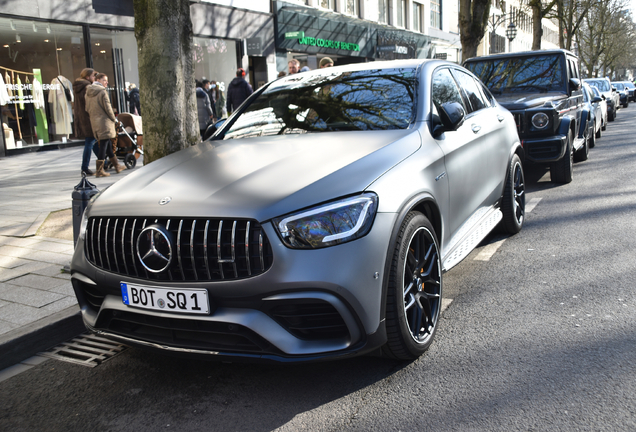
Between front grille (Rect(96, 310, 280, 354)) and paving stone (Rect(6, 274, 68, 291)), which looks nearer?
front grille (Rect(96, 310, 280, 354))

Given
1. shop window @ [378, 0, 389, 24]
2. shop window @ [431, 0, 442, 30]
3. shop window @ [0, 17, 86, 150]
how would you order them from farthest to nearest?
shop window @ [431, 0, 442, 30], shop window @ [378, 0, 389, 24], shop window @ [0, 17, 86, 150]

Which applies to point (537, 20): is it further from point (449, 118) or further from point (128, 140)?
point (449, 118)

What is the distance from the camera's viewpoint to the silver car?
8.63ft

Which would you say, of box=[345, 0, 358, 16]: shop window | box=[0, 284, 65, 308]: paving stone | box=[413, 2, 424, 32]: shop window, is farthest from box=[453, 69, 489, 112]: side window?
box=[413, 2, 424, 32]: shop window

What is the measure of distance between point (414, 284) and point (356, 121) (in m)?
1.23

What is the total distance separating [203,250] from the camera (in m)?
2.71

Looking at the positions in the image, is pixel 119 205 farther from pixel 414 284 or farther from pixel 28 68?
pixel 28 68

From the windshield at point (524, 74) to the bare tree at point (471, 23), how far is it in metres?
9.73

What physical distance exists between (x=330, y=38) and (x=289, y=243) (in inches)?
1093

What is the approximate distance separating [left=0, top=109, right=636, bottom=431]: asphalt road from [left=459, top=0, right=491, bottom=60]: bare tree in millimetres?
15855

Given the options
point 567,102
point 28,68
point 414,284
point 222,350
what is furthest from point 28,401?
point 28,68

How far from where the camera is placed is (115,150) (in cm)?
1143

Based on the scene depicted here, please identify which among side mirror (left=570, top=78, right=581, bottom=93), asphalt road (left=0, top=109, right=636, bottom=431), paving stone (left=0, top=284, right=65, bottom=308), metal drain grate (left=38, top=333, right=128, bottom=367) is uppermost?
side mirror (left=570, top=78, right=581, bottom=93)

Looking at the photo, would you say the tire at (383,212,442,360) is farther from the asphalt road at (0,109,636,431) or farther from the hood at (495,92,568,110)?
the hood at (495,92,568,110)
